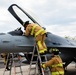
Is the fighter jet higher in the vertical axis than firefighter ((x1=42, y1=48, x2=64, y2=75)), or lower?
higher

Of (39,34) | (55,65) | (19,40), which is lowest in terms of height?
(55,65)

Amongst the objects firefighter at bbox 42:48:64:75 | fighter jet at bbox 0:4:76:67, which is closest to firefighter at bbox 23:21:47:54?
fighter jet at bbox 0:4:76:67

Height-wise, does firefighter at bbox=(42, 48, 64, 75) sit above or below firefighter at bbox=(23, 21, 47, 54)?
below

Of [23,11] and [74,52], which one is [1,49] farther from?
[74,52]

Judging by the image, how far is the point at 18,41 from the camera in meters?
8.49

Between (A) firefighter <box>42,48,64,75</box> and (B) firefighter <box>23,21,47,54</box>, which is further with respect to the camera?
(B) firefighter <box>23,21,47,54</box>

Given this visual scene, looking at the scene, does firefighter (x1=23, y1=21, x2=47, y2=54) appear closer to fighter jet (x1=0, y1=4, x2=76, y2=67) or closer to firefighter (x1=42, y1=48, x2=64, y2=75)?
fighter jet (x1=0, y1=4, x2=76, y2=67)

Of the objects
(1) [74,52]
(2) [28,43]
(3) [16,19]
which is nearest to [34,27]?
(2) [28,43]

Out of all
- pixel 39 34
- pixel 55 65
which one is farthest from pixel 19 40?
pixel 55 65

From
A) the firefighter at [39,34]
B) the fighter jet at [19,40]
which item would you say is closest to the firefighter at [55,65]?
the firefighter at [39,34]

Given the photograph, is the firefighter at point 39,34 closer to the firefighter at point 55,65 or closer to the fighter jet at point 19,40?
the fighter jet at point 19,40

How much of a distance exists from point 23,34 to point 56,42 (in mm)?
1952

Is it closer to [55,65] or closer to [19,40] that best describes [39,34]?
[19,40]

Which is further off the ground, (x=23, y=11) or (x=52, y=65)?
(x=23, y=11)
